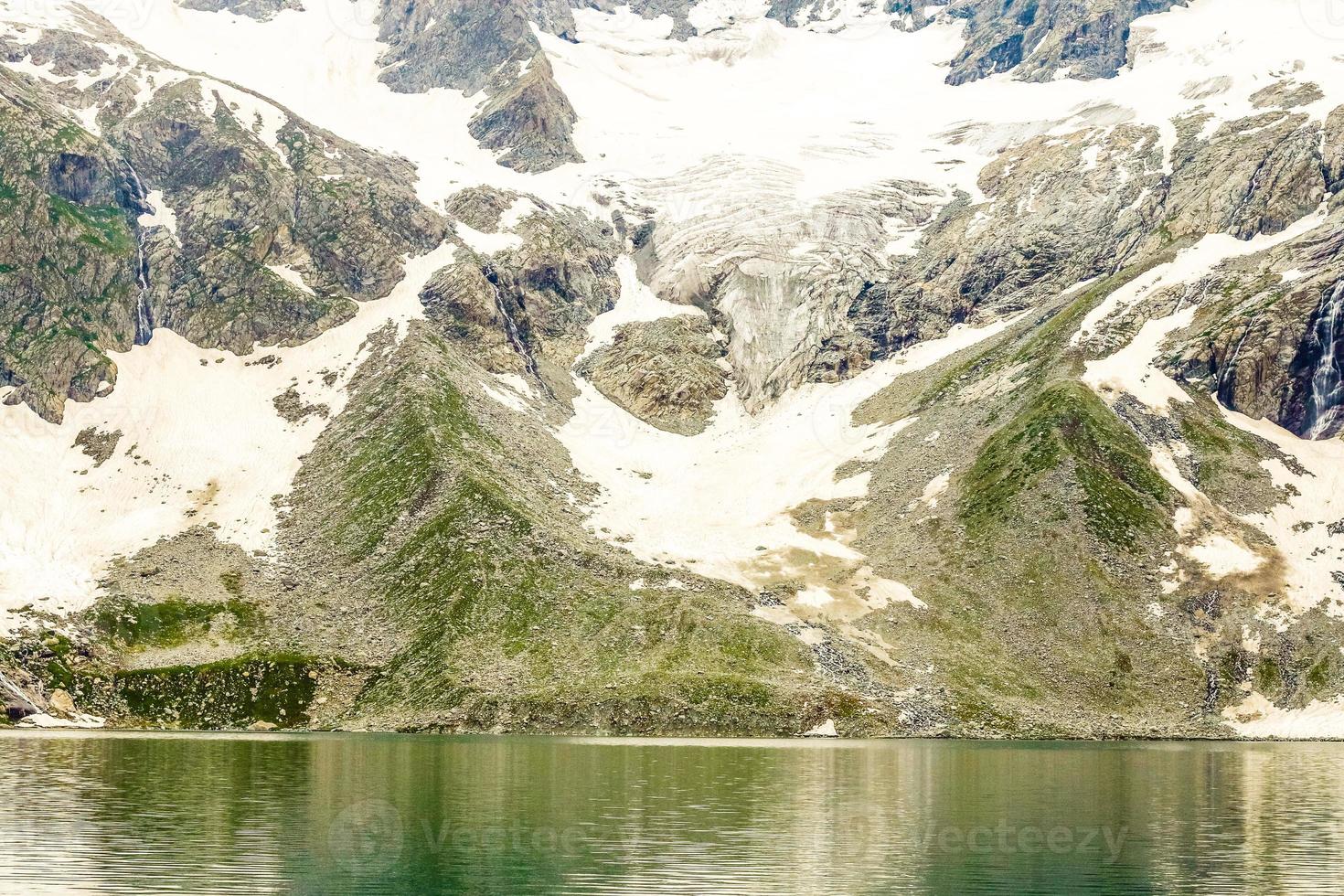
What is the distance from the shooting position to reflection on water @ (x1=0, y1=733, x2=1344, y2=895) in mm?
51406

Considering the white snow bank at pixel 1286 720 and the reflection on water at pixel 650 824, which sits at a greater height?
the reflection on water at pixel 650 824

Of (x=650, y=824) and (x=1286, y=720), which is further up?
(x=650, y=824)

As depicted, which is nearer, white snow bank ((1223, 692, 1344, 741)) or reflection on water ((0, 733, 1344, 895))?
reflection on water ((0, 733, 1344, 895))

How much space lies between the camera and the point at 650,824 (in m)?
65.8

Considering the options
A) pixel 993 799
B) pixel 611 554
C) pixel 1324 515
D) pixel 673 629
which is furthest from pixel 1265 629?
pixel 993 799

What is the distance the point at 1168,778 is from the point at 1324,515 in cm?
10789

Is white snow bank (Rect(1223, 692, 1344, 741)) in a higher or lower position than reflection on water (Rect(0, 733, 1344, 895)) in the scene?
lower

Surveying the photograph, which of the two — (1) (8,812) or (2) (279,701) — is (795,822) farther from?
(2) (279,701)

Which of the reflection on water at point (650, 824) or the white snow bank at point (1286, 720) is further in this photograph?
the white snow bank at point (1286, 720)

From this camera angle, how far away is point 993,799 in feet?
261

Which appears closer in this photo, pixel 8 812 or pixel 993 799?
pixel 8 812

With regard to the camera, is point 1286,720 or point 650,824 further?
point 1286,720

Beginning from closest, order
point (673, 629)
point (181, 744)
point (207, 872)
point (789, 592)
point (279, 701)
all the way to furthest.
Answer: point (207, 872), point (181, 744), point (279, 701), point (673, 629), point (789, 592)

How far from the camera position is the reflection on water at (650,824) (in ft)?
169
